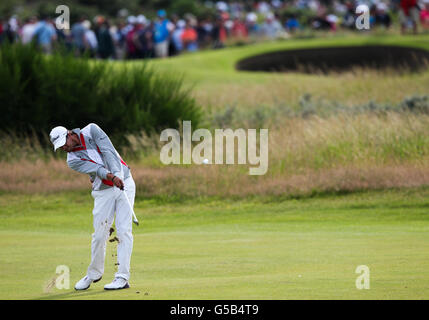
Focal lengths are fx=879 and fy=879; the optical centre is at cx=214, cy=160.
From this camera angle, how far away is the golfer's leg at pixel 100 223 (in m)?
9.62

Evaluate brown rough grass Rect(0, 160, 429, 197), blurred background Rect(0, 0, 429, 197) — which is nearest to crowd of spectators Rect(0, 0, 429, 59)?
blurred background Rect(0, 0, 429, 197)

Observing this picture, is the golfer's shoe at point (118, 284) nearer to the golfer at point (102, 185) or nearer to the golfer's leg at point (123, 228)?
the golfer at point (102, 185)

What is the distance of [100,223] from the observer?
381 inches

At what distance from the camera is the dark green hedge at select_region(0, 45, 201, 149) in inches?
965

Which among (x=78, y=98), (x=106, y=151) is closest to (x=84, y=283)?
(x=106, y=151)

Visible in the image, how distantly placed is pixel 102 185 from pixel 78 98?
16.0m

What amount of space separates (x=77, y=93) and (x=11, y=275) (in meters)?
15.1

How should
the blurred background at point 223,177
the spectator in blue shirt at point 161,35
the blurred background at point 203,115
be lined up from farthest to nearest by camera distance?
the spectator in blue shirt at point 161,35
the blurred background at point 203,115
the blurred background at point 223,177

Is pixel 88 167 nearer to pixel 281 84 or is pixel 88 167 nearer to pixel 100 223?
pixel 100 223

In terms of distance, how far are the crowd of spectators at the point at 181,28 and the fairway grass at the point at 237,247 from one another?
1325 centimetres

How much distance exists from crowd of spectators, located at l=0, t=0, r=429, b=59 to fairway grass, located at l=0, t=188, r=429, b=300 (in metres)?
13.2

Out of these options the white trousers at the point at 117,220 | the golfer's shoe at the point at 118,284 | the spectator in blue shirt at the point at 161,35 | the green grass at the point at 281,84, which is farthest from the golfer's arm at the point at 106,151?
the spectator in blue shirt at the point at 161,35

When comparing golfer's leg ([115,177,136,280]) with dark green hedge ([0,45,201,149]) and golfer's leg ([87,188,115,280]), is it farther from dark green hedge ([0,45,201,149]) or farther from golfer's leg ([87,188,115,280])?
dark green hedge ([0,45,201,149])
